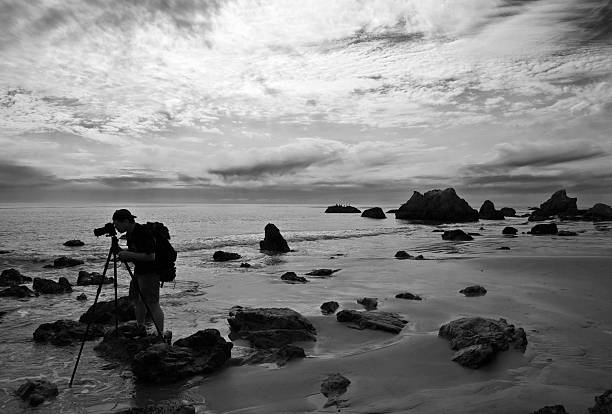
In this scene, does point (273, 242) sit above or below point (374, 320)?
above

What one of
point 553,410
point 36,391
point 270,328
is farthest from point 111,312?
point 553,410

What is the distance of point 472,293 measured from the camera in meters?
13.3

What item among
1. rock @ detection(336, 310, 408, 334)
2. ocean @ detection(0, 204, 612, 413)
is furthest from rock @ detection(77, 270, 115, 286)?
rock @ detection(336, 310, 408, 334)

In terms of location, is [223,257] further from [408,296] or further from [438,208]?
[438,208]

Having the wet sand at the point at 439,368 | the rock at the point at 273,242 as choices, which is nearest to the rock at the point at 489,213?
the rock at the point at 273,242

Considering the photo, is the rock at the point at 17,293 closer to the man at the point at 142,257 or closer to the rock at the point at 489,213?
the man at the point at 142,257

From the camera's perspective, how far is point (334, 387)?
623cm

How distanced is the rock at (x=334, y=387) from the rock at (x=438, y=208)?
8011 cm

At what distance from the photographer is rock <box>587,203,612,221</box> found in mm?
69875

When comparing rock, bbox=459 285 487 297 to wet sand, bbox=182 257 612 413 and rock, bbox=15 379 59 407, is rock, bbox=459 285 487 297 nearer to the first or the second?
wet sand, bbox=182 257 612 413

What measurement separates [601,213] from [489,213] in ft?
72.0

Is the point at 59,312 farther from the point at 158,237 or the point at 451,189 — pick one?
the point at 451,189

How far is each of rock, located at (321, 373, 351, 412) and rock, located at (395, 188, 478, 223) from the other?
8011 centimetres

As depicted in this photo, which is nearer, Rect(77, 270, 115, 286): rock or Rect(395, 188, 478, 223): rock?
Rect(77, 270, 115, 286): rock
